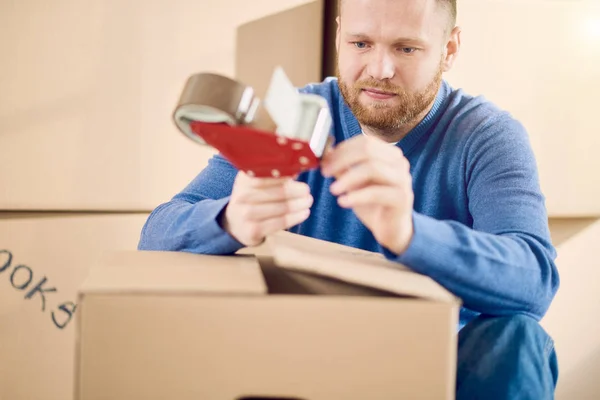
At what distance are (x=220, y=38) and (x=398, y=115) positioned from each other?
337mm

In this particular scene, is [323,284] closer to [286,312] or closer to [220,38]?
[286,312]

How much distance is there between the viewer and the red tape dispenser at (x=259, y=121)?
0.47 meters

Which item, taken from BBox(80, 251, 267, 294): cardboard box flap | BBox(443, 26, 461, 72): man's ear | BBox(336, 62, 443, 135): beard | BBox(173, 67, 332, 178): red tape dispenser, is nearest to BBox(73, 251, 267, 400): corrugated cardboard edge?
BBox(80, 251, 267, 294): cardboard box flap

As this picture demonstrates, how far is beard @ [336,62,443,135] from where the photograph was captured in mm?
897

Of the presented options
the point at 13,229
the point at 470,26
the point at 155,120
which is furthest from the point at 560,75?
the point at 13,229

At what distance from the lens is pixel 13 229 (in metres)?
0.96

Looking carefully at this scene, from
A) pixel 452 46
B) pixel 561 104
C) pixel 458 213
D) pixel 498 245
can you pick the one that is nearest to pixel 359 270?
pixel 498 245

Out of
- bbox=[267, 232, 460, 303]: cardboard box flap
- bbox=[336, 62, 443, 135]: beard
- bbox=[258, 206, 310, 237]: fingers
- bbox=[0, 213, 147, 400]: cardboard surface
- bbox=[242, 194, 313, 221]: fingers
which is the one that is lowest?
bbox=[0, 213, 147, 400]: cardboard surface

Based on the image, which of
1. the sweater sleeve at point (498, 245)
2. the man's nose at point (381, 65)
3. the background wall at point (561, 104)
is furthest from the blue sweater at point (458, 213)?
the background wall at point (561, 104)

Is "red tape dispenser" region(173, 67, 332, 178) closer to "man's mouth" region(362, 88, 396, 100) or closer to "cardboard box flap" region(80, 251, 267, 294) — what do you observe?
"cardboard box flap" region(80, 251, 267, 294)

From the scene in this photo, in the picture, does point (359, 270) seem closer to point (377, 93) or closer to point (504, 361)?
point (504, 361)

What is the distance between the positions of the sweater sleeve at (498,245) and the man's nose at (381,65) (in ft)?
0.57

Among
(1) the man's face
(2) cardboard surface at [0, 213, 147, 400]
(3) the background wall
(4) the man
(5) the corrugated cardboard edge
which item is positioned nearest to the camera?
(5) the corrugated cardboard edge

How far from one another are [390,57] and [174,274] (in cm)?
51
